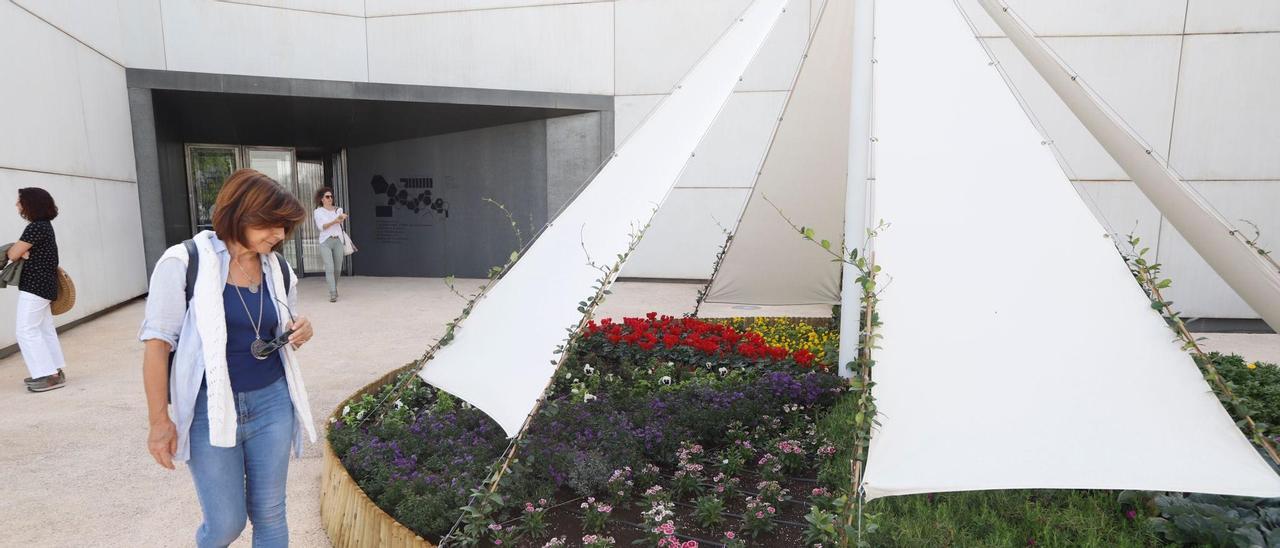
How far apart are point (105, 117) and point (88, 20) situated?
40.0 inches

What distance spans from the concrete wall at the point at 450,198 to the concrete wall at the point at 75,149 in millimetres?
3758

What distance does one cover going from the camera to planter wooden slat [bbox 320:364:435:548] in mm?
2303

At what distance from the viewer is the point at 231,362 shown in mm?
1835

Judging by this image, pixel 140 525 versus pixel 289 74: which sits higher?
pixel 289 74

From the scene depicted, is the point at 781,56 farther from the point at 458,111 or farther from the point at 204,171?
the point at 204,171

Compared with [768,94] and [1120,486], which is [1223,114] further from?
[1120,486]

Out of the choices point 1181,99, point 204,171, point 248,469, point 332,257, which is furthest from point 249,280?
point 204,171

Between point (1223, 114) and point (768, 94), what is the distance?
504cm

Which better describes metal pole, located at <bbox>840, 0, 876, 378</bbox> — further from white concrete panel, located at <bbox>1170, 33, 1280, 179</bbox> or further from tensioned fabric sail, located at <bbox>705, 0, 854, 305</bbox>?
white concrete panel, located at <bbox>1170, 33, 1280, 179</bbox>

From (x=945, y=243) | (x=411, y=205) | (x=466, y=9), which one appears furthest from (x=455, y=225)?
(x=945, y=243)

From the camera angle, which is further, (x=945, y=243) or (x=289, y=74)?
(x=289, y=74)

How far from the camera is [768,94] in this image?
8.79 metres

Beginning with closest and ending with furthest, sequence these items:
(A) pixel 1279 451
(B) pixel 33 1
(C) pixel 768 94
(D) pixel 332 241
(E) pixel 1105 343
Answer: (E) pixel 1105 343, (A) pixel 1279 451, (B) pixel 33 1, (D) pixel 332 241, (C) pixel 768 94

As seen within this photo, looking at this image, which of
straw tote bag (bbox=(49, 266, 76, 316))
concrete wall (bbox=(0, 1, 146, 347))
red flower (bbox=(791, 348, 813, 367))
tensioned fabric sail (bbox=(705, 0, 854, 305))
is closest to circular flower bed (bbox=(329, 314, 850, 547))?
red flower (bbox=(791, 348, 813, 367))
